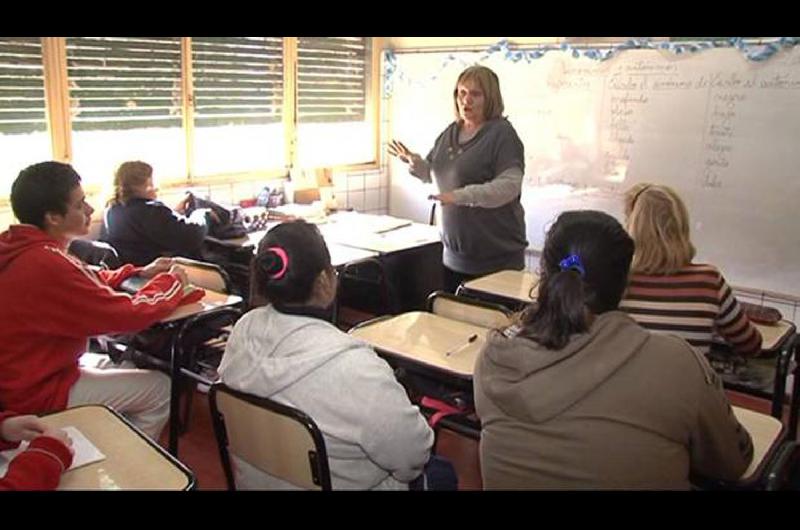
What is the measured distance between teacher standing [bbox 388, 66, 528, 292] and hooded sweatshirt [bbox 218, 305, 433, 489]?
1.50m

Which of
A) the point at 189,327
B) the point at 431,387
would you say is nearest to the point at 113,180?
the point at 189,327

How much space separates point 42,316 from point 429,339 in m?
1.16

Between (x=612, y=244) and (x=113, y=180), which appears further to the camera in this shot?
(x=113, y=180)

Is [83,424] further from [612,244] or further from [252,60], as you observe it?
[252,60]

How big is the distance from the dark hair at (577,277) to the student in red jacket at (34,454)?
0.94 meters

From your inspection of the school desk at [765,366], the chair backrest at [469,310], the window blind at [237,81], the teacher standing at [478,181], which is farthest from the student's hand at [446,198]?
the window blind at [237,81]

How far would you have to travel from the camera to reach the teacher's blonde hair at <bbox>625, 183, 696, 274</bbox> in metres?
2.03

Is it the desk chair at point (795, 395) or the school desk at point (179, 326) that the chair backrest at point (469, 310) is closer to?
the school desk at point (179, 326)

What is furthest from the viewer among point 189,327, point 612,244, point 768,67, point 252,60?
point 252,60

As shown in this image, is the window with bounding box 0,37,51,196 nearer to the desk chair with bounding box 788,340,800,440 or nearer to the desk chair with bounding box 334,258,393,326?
the desk chair with bounding box 334,258,393,326

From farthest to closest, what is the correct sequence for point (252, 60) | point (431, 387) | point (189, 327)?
point (252, 60), point (189, 327), point (431, 387)
